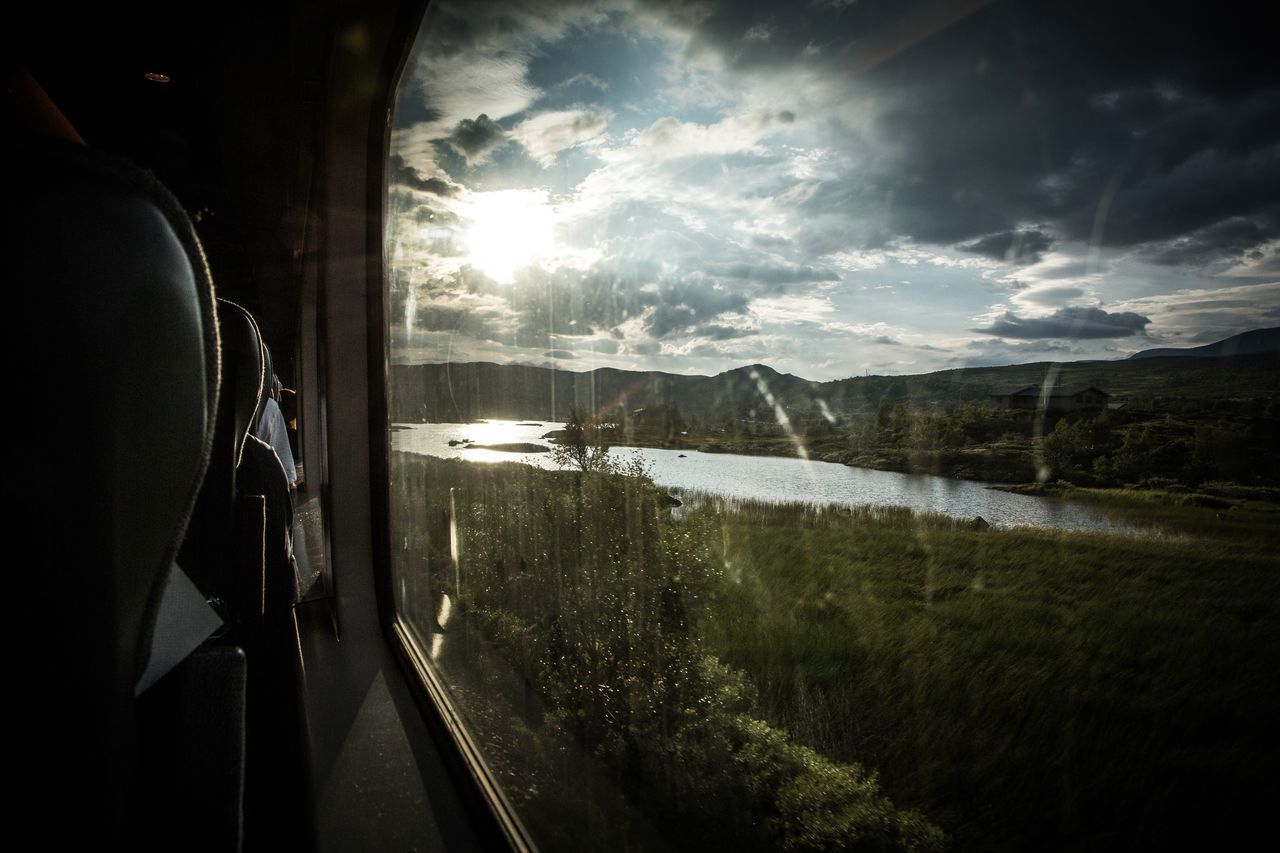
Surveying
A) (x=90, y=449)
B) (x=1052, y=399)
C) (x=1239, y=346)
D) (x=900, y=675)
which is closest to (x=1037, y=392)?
(x=1052, y=399)

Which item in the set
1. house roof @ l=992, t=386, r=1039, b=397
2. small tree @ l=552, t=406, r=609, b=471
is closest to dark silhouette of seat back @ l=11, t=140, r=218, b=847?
house roof @ l=992, t=386, r=1039, b=397

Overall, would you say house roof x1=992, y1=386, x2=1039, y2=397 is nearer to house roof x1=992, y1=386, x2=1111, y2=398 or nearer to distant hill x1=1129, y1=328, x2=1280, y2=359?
house roof x1=992, y1=386, x2=1111, y2=398

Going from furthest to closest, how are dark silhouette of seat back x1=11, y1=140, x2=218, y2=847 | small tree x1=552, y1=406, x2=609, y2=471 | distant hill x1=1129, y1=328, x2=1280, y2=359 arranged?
small tree x1=552, y1=406, x2=609, y2=471, distant hill x1=1129, y1=328, x2=1280, y2=359, dark silhouette of seat back x1=11, y1=140, x2=218, y2=847

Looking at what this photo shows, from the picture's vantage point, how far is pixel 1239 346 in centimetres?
55

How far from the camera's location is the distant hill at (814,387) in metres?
0.57

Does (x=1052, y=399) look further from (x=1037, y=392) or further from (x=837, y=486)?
(x=837, y=486)

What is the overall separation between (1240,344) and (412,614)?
3147 mm

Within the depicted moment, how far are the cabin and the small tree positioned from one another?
101 centimetres

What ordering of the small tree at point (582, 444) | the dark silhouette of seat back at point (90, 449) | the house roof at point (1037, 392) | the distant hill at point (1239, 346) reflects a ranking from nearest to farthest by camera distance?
1. the dark silhouette of seat back at point (90, 449)
2. the distant hill at point (1239, 346)
3. the house roof at point (1037, 392)
4. the small tree at point (582, 444)

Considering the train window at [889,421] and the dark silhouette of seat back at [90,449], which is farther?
the train window at [889,421]

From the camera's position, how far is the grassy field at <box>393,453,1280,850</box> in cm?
59

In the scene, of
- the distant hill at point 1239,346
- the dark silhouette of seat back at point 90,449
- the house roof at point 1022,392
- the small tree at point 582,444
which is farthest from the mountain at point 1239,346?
the small tree at point 582,444

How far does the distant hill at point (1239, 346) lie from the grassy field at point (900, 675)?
0.42 ft

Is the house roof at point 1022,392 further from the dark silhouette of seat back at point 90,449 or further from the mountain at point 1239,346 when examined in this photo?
the dark silhouette of seat back at point 90,449
